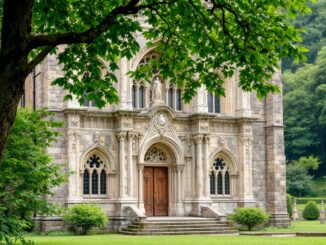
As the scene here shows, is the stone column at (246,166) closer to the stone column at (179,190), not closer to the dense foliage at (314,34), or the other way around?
the stone column at (179,190)

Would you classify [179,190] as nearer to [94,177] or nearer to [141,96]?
[94,177]

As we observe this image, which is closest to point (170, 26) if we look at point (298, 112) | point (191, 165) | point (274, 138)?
point (191, 165)

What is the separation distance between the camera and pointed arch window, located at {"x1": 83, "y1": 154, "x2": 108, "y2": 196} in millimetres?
32906

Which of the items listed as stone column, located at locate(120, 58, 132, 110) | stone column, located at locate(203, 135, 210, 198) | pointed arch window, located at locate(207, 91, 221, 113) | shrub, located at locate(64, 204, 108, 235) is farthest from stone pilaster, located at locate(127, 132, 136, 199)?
pointed arch window, located at locate(207, 91, 221, 113)

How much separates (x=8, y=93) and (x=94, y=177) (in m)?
25.3

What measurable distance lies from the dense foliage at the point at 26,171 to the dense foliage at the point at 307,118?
5705 cm

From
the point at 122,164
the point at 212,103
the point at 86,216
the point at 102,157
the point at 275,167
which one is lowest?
the point at 86,216

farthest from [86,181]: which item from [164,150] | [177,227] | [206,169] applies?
[206,169]

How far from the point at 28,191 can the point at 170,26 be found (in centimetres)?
990

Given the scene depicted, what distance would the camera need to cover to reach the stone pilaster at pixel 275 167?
3691 cm

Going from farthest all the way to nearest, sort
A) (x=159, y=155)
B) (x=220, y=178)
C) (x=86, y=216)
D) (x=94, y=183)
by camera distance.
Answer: (x=220, y=178), (x=159, y=155), (x=94, y=183), (x=86, y=216)

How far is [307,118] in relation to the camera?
77312 mm

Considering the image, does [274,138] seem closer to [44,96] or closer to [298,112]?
[44,96]

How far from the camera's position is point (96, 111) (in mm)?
33000
